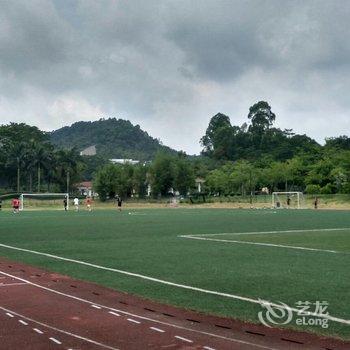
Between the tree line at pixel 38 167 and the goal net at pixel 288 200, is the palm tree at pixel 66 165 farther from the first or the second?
the goal net at pixel 288 200

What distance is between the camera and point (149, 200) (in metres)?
88.1

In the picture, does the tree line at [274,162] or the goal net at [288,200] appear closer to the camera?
the goal net at [288,200]

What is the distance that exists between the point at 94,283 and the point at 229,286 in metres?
2.70

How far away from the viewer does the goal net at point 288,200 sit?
68.2 meters

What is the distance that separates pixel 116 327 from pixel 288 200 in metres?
64.6

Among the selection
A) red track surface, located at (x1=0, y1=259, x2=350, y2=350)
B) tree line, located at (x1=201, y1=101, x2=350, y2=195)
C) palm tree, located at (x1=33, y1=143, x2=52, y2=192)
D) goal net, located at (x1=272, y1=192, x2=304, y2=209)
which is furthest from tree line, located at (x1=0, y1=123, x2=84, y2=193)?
red track surface, located at (x1=0, y1=259, x2=350, y2=350)

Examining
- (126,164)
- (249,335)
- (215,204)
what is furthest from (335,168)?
(249,335)

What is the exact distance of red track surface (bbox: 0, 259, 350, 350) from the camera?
6.92m

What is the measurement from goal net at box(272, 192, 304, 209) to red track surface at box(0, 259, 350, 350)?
191ft

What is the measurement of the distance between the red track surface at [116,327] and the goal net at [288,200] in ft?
191

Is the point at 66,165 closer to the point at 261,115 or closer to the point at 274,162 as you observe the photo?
the point at 274,162

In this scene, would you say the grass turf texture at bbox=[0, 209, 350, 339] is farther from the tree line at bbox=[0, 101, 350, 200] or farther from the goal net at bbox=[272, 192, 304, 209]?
the tree line at bbox=[0, 101, 350, 200]

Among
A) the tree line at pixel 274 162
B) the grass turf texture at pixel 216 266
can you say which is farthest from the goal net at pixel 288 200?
the grass turf texture at pixel 216 266

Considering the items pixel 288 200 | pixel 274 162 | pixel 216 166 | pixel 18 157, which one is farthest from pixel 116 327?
pixel 216 166
